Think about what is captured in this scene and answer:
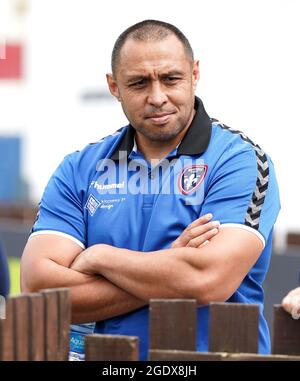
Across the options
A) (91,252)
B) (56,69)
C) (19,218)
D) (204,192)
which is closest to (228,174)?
(204,192)

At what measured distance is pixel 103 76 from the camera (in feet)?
85.1

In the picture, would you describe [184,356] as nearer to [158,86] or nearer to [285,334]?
[285,334]

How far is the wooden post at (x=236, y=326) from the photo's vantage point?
3256 mm

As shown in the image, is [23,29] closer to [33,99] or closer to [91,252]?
[33,99]

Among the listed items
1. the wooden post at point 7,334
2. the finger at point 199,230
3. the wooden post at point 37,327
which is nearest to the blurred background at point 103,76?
the finger at point 199,230

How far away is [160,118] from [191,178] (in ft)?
0.86

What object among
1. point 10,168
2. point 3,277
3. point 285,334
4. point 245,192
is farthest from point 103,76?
point 285,334

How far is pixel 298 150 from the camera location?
74.4 feet

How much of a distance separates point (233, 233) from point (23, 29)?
24.1m

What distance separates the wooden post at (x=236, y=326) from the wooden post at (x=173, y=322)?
62mm

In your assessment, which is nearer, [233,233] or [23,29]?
[233,233]

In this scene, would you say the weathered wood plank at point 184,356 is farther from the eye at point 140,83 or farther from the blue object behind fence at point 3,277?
the blue object behind fence at point 3,277
